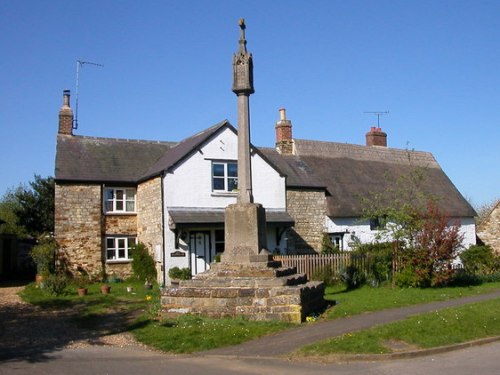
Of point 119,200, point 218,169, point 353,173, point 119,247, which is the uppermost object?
point 353,173

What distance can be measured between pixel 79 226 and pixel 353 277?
13087mm

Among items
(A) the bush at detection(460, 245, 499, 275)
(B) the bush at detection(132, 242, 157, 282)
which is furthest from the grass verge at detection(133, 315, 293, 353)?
(A) the bush at detection(460, 245, 499, 275)

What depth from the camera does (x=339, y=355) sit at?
32.4ft

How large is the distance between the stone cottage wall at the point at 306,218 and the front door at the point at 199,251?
5002mm

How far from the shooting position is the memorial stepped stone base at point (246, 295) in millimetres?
13268

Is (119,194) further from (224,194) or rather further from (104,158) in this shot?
(224,194)

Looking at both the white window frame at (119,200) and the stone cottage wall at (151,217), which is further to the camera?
the white window frame at (119,200)

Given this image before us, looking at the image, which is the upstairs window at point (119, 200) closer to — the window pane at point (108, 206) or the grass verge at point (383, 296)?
the window pane at point (108, 206)

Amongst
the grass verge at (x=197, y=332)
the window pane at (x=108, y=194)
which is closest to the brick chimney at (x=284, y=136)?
the window pane at (x=108, y=194)

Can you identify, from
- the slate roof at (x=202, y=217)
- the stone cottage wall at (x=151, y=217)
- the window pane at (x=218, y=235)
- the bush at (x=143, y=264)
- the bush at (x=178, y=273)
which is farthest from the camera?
the window pane at (x=218, y=235)

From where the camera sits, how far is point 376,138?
39.9m

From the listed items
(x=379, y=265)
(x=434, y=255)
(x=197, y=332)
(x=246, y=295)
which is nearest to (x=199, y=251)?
(x=379, y=265)

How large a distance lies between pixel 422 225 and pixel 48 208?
26749 mm

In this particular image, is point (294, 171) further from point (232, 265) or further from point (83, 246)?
point (232, 265)
